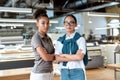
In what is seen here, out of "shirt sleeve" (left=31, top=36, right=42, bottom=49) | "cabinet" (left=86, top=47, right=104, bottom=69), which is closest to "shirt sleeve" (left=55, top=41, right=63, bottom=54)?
"shirt sleeve" (left=31, top=36, right=42, bottom=49)

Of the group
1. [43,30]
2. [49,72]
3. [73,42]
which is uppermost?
[43,30]

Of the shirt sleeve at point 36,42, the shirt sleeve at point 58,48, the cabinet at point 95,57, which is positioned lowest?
the cabinet at point 95,57

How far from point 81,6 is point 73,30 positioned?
10276 mm

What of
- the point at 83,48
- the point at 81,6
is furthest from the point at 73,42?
the point at 81,6

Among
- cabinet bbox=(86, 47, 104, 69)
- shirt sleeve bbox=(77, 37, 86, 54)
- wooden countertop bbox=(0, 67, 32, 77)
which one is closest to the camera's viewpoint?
shirt sleeve bbox=(77, 37, 86, 54)

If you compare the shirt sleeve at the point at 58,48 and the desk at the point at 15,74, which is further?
the desk at the point at 15,74

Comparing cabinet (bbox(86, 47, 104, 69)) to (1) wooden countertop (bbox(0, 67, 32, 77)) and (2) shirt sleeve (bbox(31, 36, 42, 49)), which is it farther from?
(2) shirt sleeve (bbox(31, 36, 42, 49))

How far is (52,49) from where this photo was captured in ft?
6.89

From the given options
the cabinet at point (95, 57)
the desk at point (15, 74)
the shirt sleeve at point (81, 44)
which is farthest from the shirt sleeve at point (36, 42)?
the cabinet at point (95, 57)

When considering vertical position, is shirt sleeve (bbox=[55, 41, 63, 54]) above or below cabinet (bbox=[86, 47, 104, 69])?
above

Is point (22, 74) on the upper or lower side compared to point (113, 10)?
lower

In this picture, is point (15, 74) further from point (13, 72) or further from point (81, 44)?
point (81, 44)

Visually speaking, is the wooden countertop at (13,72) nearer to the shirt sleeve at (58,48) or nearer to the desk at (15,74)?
the desk at (15,74)

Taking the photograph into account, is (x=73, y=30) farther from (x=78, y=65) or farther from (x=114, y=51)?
(x=114, y=51)
